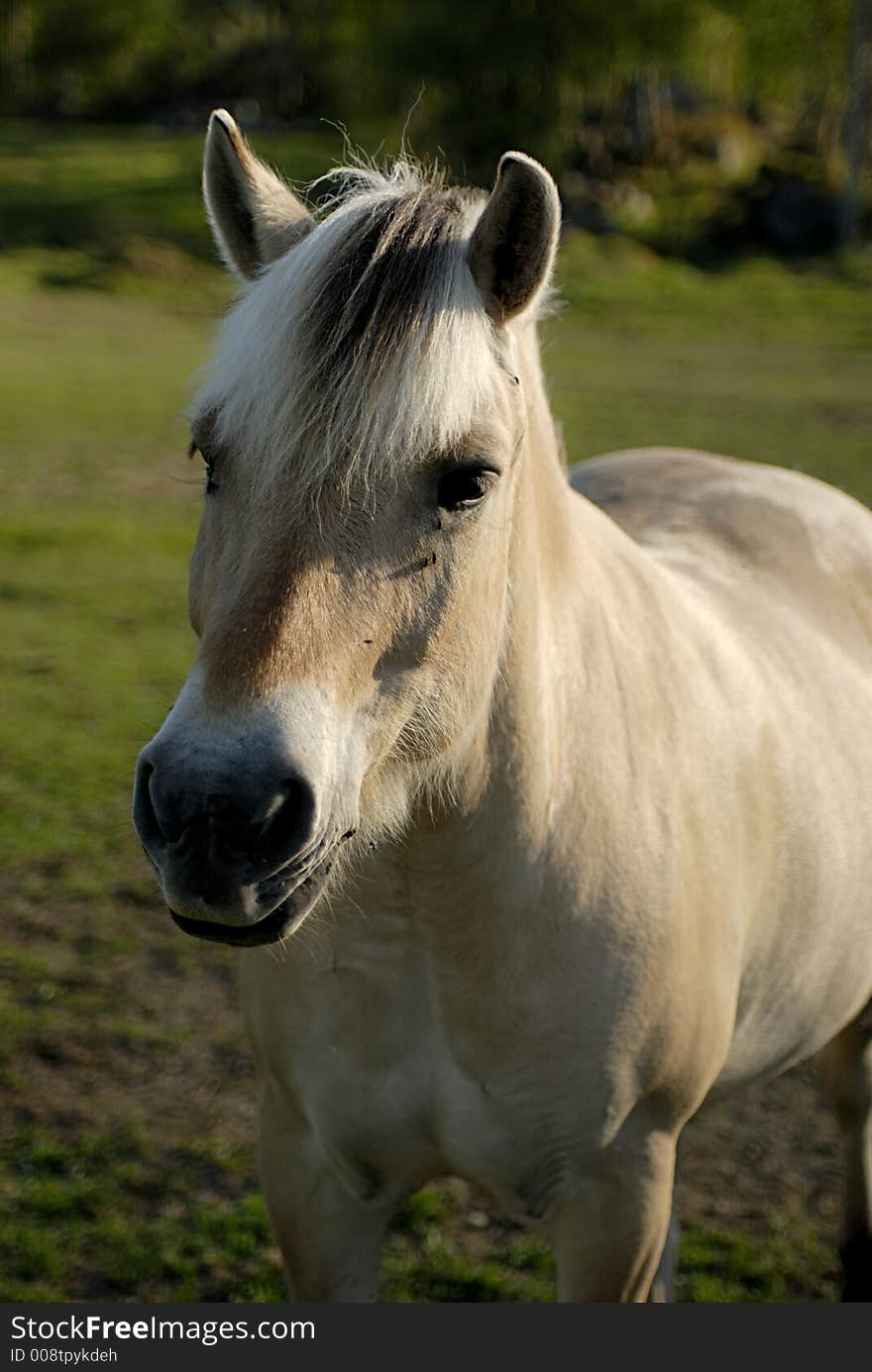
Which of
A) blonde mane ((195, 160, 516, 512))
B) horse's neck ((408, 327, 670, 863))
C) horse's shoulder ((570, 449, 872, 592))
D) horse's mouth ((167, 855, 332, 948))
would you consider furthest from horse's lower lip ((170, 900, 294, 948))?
horse's shoulder ((570, 449, 872, 592))

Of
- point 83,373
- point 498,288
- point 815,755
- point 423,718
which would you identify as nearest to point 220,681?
point 423,718

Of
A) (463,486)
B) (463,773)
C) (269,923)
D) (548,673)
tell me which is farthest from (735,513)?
(269,923)

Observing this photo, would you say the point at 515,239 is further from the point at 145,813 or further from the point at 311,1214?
the point at 311,1214

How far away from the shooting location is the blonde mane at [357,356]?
6.15 ft

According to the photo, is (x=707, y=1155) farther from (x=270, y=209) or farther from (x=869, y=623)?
(x=270, y=209)

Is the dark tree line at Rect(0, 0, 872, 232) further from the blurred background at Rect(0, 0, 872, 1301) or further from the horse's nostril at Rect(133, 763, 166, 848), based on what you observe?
the horse's nostril at Rect(133, 763, 166, 848)

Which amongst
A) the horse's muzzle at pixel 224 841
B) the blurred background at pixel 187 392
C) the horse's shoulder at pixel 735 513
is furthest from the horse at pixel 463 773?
the blurred background at pixel 187 392

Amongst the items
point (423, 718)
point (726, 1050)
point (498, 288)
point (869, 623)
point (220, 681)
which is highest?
point (498, 288)

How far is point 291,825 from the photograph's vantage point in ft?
5.74

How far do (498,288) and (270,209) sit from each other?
460 mm

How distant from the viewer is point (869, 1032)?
354 centimetres

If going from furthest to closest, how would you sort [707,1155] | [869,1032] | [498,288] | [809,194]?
[809,194]
[707,1155]
[869,1032]
[498,288]

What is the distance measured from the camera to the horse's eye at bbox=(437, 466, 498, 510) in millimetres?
1935

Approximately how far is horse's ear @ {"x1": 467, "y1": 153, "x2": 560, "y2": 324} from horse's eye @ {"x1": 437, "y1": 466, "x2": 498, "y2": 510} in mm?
262
